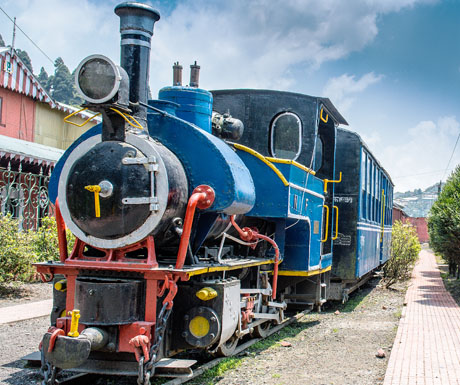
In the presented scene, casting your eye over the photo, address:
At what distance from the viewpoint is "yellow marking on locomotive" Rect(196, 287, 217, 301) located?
15.7 feet

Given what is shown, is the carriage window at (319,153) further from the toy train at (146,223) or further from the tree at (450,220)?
the tree at (450,220)

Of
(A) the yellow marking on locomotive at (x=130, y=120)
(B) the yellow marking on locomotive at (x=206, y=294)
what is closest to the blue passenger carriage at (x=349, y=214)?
(B) the yellow marking on locomotive at (x=206, y=294)

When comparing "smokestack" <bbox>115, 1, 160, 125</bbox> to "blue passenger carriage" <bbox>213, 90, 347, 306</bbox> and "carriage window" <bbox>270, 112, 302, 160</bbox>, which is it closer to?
"blue passenger carriage" <bbox>213, 90, 347, 306</bbox>

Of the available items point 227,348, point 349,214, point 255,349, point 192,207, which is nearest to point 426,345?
point 255,349

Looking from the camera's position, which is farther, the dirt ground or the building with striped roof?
the building with striped roof

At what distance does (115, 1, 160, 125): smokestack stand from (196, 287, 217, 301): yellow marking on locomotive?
157 cm

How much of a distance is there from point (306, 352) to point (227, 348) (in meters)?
1.25

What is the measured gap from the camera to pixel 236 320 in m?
5.32

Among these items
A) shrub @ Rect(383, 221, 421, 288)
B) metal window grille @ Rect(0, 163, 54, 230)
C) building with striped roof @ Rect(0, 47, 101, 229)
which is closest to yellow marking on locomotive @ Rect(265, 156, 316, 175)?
metal window grille @ Rect(0, 163, 54, 230)

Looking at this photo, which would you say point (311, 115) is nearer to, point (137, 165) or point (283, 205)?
point (283, 205)

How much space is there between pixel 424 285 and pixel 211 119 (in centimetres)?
1154

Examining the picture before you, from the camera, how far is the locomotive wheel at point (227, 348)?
569 cm

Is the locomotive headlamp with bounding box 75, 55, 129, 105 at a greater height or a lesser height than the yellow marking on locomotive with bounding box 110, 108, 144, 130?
greater

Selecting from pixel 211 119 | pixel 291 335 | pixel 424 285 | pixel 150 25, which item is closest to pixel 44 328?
pixel 291 335
